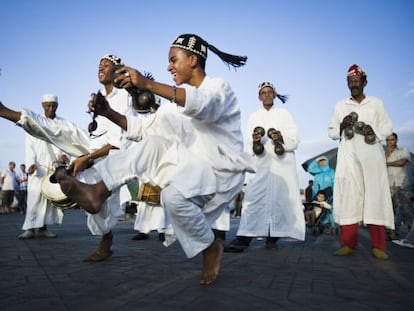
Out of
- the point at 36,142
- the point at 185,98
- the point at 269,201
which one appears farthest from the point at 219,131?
the point at 36,142

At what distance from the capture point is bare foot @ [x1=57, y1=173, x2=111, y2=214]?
329 centimetres

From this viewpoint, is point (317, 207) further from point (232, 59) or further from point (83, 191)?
point (83, 191)

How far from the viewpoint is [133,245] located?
6.38 metres

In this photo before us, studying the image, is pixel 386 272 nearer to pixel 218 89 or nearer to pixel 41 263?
pixel 218 89

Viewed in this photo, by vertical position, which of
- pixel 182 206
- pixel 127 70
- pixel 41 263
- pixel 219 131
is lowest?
pixel 41 263

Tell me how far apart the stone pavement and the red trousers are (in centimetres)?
21

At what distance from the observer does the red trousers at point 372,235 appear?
545 centimetres

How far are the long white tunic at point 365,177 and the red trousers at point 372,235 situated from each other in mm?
90

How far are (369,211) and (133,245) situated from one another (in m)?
3.29

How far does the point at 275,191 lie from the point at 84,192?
156 inches

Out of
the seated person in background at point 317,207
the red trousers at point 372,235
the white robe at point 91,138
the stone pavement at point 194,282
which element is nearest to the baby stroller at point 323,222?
the seated person in background at point 317,207

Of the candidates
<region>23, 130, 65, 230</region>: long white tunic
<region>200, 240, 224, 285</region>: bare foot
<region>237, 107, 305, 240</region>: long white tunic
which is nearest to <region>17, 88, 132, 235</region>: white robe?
<region>200, 240, 224, 285</region>: bare foot

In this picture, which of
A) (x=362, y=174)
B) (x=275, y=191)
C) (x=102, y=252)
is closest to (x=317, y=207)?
(x=275, y=191)

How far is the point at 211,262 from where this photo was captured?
11.5ft
